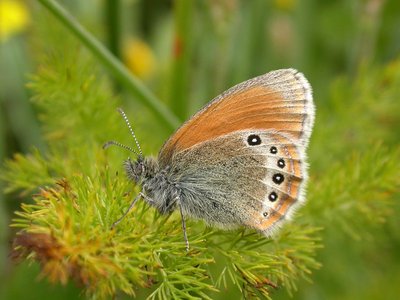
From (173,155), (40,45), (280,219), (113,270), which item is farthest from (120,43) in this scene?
(113,270)

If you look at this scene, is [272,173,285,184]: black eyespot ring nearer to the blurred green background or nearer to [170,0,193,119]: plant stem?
the blurred green background

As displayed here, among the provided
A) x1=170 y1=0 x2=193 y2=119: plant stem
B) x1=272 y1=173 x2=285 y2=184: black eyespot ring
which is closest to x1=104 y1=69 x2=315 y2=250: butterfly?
x1=272 y1=173 x2=285 y2=184: black eyespot ring

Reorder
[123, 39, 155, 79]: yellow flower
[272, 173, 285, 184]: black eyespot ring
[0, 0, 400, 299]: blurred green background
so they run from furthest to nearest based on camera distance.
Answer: [123, 39, 155, 79]: yellow flower < [0, 0, 400, 299]: blurred green background < [272, 173, 285, 184]: black eyespot ring

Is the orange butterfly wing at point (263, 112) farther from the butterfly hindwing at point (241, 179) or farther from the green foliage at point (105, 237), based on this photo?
the green foliage at point (105, 237)

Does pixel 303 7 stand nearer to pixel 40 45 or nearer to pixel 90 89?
pixel 40 45

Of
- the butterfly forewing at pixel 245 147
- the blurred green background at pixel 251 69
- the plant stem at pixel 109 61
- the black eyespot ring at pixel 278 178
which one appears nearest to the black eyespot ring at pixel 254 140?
the butterfly forewing at pixel 245 147

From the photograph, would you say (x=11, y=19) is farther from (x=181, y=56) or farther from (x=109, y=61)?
(x=109, y=61)
